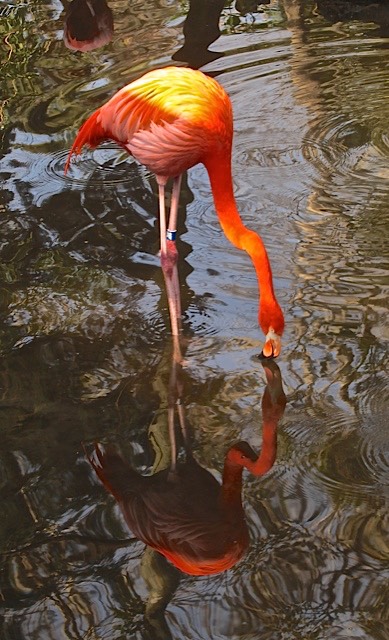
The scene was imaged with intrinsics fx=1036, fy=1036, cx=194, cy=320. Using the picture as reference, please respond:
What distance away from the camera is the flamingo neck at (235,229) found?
13.1 ft

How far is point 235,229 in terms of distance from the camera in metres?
4.25

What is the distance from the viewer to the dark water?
3143 mm

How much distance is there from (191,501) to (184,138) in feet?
4.98

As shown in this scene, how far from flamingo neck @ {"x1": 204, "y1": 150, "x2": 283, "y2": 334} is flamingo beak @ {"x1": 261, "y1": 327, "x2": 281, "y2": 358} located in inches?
0.8

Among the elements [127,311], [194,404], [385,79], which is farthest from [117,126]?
[385,79]

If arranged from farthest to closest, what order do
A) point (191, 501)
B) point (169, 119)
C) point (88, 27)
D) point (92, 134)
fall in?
point (88, 27), point (92, 134), point (169, 119), point (191, 501)

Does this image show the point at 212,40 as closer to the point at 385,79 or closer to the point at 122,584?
the point at 385,79

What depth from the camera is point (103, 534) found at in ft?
11.2

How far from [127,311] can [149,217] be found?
3.17 ft

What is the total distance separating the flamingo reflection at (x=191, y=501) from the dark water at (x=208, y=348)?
0.13ft

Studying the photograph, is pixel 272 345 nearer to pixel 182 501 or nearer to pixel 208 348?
pixel 208 348

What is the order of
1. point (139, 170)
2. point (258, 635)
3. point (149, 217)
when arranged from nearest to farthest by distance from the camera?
point (258, 635)
point (149, 217)
point (139, 170)

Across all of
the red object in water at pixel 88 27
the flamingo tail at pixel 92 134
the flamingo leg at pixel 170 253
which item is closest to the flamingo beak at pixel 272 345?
the flamingo leg at pixel 170 253

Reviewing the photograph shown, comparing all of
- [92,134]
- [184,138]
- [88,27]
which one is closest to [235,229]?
[184,138]
